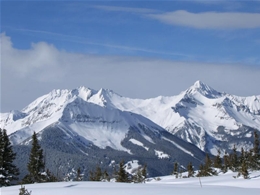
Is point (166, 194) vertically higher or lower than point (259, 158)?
lower

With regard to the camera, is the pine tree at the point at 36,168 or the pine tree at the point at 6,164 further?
the pine tree at the point at 36,168

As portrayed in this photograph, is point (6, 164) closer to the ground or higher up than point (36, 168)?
closer to the ground

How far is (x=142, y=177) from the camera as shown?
95.5 m

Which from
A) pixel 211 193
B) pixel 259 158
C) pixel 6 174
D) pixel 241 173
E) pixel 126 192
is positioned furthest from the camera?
pixel 259 158

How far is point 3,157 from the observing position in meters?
61.2

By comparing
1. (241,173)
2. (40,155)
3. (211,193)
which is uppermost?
(40,155)

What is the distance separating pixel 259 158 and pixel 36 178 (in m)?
40.0

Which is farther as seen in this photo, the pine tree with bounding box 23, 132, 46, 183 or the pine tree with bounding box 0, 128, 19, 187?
the pine tree with bounding box 23, 132, 46, 183

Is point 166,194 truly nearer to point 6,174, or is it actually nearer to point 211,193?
point 211,193

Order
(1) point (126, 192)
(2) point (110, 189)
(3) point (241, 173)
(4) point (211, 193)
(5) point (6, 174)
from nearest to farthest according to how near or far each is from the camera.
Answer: (4) point (211, 193) → (1) point (126, 192) → (2) point (110, 189) → (5) point (6, 174) → (3) point (241, 173)

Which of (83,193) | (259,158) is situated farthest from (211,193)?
(259,158)

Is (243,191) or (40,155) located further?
(40,155)

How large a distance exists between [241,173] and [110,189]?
1277 inches

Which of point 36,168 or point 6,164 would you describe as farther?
point 36,168
